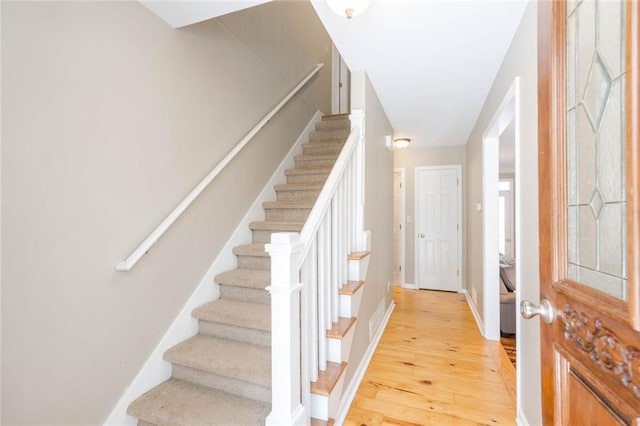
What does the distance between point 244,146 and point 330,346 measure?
1695 mm

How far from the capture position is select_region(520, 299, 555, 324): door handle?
2.59ft

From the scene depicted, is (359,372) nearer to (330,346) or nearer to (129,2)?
(330,346)

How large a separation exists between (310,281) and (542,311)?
93 cm

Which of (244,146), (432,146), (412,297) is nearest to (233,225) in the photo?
(244,146)

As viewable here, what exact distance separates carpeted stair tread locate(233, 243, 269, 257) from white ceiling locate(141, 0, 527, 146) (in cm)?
157

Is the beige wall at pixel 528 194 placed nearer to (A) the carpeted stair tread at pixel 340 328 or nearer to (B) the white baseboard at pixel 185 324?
(A) the carpeted stair tread at pixel 340 328

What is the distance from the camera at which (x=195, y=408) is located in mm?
1476

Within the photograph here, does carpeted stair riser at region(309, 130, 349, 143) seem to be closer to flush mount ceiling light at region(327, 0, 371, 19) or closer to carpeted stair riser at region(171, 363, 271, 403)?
flush mount ceiling light at region(327, 0, 371, 19)

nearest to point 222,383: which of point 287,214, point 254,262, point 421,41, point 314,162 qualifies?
point 254,262

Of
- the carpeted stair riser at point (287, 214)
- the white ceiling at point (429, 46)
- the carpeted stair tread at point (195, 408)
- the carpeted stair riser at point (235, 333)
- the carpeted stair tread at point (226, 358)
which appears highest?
the white ceiling at point (429, 46)

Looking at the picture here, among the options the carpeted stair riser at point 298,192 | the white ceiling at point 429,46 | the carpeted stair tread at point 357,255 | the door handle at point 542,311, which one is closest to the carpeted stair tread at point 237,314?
the carpeted stair tread at point 357,255

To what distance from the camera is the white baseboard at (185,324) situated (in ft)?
4.98

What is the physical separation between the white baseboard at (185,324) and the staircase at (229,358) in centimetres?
4

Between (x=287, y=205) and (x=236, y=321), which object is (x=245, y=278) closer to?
(x=236, y=321)
